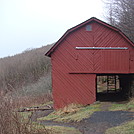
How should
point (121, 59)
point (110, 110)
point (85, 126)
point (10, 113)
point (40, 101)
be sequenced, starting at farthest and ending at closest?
point (40, 101), point (121, 59), point (110, 110), point (85, 126), point (10, 113)

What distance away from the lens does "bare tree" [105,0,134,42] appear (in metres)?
23.2

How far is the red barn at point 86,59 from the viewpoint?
694 inches

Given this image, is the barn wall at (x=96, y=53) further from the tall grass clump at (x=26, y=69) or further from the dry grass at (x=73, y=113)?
the tall grass clump at (x=26, y=69)

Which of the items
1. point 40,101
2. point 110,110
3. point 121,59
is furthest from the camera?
point 40,101

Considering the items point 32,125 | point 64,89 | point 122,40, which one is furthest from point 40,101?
point 32,125

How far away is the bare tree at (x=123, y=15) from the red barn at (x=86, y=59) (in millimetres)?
5853

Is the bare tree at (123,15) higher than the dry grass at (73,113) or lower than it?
higher

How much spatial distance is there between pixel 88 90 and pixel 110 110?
10.7 ft

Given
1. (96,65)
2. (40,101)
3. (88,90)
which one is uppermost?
(96,65)

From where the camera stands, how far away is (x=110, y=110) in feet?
48.9

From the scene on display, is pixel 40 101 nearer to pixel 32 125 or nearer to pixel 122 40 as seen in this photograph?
pixel 122 40

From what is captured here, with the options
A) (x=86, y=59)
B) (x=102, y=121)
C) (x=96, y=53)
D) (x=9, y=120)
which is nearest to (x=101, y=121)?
(x=102, y=121)

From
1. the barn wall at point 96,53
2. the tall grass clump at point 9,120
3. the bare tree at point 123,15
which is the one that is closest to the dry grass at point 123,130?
the tall grass clump at point 9,120

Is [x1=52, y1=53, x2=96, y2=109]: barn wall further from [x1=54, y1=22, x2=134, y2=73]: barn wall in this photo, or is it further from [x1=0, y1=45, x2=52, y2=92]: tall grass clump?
[x1=0, y1=45, x2=52, y2=92]: tall grass clump
